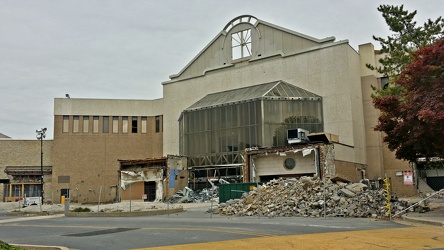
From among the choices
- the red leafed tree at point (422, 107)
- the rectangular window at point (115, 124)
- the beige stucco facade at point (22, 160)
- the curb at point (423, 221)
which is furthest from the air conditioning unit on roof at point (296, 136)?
the beige stucco facade at point (22, 160)

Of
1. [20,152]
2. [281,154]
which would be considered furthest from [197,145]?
[20,152]

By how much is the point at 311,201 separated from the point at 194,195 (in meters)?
20.8

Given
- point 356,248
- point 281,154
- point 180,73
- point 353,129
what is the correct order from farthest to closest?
point 180,73
point 353,129
point 281,154
point 356,248

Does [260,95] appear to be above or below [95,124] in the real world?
above

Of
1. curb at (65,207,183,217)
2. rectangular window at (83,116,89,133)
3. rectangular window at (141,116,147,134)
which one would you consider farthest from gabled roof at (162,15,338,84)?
curb at (65,207,183,217)

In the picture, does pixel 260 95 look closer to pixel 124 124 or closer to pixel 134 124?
pixel 134 124

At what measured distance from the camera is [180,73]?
57156 millimetres

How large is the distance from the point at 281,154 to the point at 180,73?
21.5 m

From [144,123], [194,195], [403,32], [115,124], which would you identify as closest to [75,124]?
[115,124]

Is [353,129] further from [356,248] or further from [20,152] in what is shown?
[20,152]

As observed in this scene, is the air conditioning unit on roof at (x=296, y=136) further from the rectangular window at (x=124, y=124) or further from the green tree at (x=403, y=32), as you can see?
the rectangular window at (x=124, y=124)

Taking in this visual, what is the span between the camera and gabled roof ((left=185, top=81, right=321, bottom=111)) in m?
44.8

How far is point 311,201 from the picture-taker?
24.9m

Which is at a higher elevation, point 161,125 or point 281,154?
point 161,125
